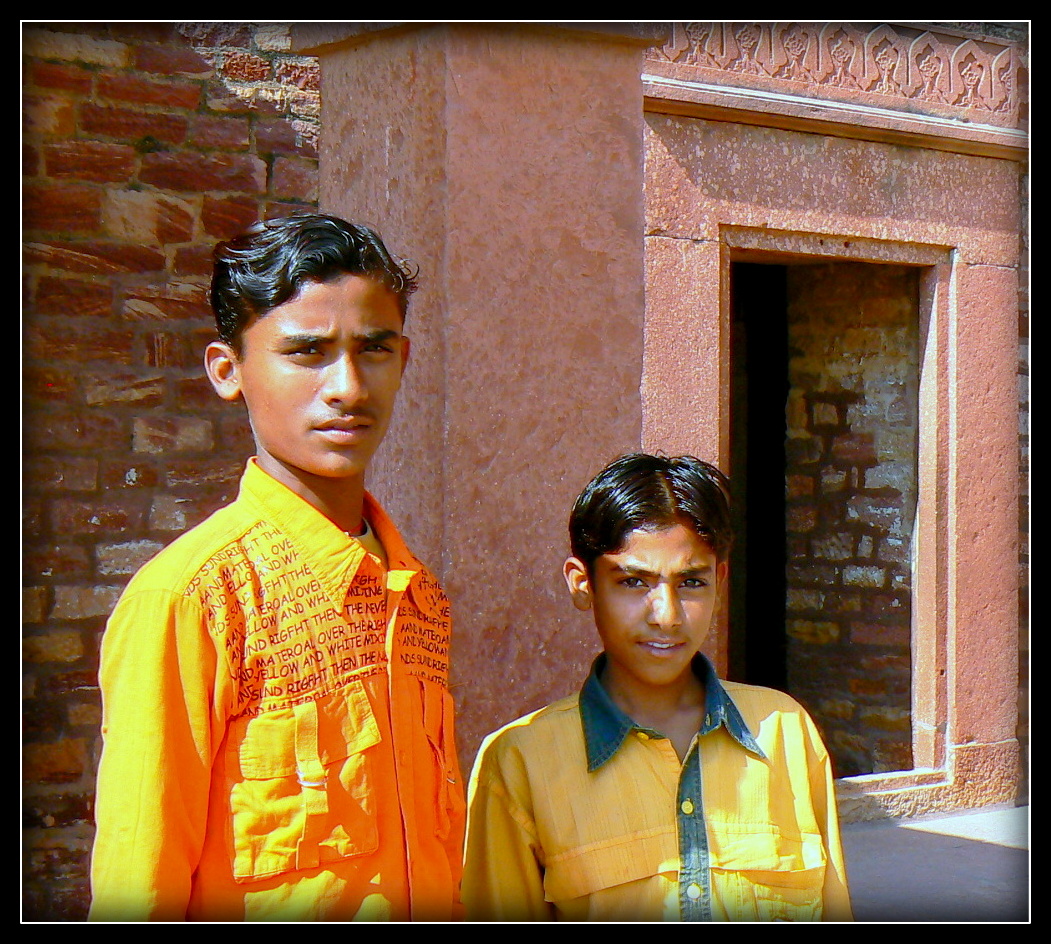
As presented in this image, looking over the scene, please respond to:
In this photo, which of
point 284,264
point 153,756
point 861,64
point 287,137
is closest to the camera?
point 153,756

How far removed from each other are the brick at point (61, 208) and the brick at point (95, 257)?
57 mm

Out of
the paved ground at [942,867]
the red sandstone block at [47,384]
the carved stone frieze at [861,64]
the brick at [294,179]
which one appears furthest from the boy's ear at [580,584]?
the brick at [294,179]

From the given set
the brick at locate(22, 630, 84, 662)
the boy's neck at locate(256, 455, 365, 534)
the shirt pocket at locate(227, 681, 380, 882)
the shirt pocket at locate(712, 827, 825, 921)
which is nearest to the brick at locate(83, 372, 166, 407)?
the brick at locate(22, 630, 84, 662)

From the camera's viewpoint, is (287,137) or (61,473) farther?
(287,137)

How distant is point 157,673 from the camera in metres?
1.52

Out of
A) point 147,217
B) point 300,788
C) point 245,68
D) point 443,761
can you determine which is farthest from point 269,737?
point 245,68

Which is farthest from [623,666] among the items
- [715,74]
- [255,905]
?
[715,74]

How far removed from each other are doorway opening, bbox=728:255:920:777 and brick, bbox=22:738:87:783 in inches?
106

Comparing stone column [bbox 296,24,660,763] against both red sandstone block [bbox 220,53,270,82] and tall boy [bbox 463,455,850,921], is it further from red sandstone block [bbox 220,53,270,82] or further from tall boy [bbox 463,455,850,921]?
red sandstone block [bbox 220,53,270,82]

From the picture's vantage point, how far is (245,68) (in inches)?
187

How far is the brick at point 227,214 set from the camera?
4.67 m

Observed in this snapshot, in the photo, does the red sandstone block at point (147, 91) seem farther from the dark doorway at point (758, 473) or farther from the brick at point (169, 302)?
the dark doorway at point (758, 473)

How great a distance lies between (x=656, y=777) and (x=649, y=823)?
2.8 inches

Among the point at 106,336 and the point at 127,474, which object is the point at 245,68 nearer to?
the point at 106,336
